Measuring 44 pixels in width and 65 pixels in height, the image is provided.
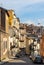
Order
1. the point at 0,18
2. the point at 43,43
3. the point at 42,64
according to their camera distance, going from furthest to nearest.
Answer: the point at 43,43 → the point at 0,18 → the point at 42,64

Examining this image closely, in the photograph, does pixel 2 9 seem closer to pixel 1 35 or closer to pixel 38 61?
pixel 1 35

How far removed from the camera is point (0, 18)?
55750 millimetres

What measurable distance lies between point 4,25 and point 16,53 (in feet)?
67.3

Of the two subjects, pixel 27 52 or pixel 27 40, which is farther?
pixel 27 40

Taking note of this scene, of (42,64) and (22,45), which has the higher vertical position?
(22,45)

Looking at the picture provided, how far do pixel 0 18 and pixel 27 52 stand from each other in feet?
116

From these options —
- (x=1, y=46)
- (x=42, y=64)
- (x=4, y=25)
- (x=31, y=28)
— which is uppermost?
(x=31, y=28)

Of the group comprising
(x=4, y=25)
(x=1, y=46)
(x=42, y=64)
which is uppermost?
(x=4, y=25)

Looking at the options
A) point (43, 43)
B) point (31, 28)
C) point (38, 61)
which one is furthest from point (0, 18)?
point (31, 28)

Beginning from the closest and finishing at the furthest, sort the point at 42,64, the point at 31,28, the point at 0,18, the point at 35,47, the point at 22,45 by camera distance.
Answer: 1. the point at 42,64
2. the point at 0,18
3. the point at 35,47
4. the point at 22,45
5. the point at 31,28

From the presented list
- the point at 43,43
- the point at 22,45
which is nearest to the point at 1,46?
the point at 43,43

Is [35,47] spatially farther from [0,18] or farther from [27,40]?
[0,18]

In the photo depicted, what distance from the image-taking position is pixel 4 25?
57000mm

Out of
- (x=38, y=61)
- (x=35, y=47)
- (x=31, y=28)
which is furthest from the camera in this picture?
(x=31, y=28)
